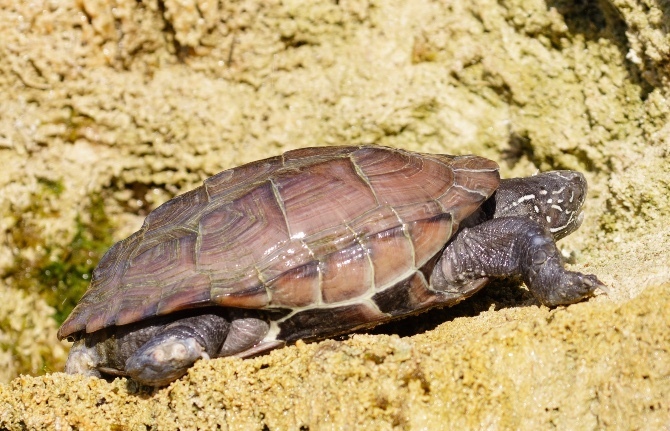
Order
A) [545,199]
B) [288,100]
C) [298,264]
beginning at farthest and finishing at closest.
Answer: [288,100] < [545,199] < [298,264]

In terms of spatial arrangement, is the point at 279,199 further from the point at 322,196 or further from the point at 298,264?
the point at 298,264

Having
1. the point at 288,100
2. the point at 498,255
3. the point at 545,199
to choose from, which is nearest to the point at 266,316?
the point at 498,255

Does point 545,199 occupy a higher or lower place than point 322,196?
lower

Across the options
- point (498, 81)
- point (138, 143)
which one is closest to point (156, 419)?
point (138, 143)

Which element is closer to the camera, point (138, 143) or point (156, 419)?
point (156, 419)

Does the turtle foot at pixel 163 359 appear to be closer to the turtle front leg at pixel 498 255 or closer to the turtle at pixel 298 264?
the turtle at pixel 298 264

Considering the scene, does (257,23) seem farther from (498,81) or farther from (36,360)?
(36,360)
